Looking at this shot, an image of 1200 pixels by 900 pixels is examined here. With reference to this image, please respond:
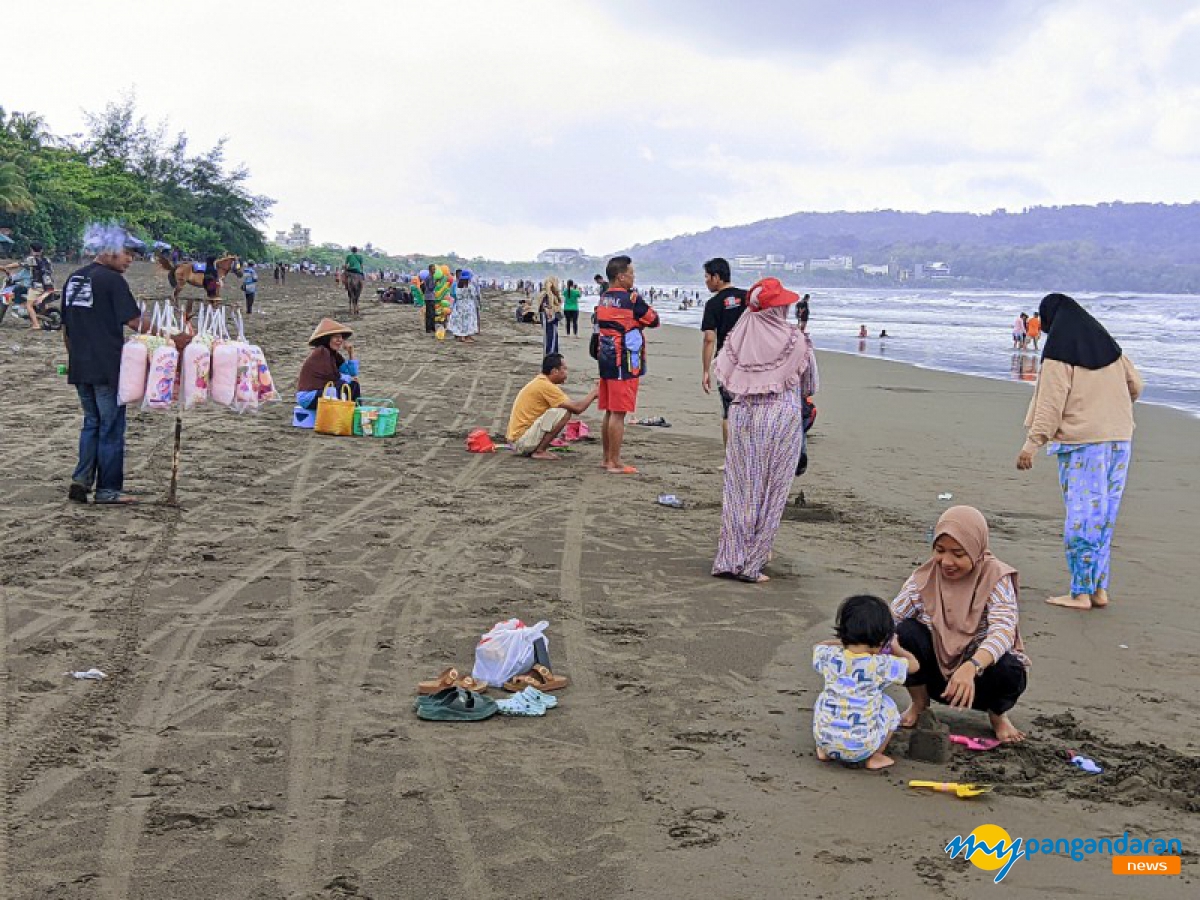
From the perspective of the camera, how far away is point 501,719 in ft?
16.1

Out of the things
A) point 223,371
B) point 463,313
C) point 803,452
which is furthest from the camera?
point 463,313

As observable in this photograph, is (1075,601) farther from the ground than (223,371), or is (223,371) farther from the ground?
(223,371)

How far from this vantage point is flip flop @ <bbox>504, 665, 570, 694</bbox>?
5.20 metres

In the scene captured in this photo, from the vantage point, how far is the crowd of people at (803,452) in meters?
4.55

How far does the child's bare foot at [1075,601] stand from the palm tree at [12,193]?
41904 mm

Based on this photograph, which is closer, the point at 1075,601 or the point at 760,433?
the point at 1075,601

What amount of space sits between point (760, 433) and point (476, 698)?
2923 millimetres

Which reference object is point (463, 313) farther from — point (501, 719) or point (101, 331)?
point (501, 719)

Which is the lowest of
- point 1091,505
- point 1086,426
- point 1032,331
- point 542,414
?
point 542,414

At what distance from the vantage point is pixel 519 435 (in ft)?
38.1

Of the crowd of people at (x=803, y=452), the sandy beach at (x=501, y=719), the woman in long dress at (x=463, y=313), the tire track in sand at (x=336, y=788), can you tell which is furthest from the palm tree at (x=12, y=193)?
the tire track in sand at (x=336, y=788)

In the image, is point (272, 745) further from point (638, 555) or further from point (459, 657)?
point (638, 555)

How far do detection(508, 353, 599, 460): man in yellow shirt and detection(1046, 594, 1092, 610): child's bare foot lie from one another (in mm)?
5164

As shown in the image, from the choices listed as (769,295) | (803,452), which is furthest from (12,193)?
(769,295)
